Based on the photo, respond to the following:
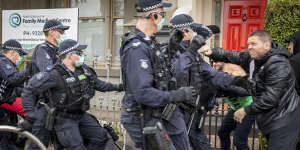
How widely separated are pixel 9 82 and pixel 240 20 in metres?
6.05

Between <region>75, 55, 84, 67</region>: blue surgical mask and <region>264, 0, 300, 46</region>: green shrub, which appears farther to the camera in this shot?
<region>264, 0, 300, 46</region>: green shrub

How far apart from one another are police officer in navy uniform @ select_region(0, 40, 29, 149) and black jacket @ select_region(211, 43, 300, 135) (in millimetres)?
3398

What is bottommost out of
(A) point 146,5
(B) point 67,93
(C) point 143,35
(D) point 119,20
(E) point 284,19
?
(B) point 67,93

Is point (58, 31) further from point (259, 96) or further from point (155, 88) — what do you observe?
point (259, 96)

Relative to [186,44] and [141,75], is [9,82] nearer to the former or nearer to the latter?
[186,44]

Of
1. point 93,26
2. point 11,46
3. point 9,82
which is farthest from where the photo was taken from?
point 93,26

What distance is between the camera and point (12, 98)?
5043 mm

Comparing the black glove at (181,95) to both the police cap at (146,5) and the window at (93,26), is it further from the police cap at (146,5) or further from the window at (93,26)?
the window at (93,26)

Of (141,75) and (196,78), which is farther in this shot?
(196,78)

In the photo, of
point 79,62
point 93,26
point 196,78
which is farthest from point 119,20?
point 196,78

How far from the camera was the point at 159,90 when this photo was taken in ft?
9.38

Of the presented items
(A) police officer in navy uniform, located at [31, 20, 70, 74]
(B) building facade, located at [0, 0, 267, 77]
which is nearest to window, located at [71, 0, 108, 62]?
(B) building facade, located at [0, 0, 267, 77]

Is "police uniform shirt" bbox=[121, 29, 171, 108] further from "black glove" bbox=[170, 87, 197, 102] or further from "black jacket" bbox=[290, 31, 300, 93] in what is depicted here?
"black jacket" bbox=[290, 31, 300, 93]

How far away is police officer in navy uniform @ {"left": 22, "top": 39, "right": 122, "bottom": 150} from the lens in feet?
12.6
